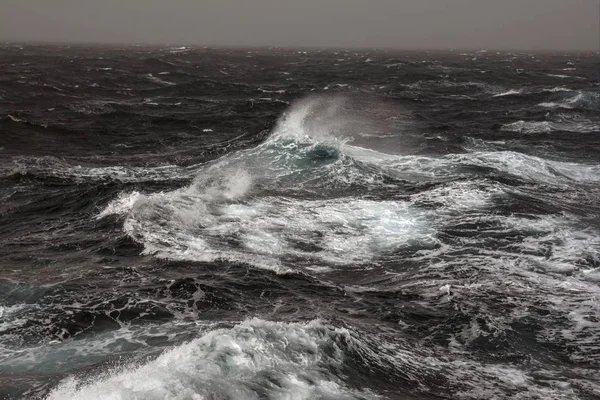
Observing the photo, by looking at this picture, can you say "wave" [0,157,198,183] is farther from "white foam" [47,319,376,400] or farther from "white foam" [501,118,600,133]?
"white foam" [501,118,600,133]

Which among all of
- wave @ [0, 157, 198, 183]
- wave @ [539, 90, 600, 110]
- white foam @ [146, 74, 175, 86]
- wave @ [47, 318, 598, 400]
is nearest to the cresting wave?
wave @ [0, 157, 198, 183]

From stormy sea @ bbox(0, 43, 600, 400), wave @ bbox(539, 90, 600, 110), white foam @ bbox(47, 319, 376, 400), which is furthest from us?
wave @ bbox(539, 90, 600, 110)

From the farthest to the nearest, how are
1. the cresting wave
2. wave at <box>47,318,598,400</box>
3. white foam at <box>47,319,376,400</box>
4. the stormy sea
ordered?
1. the cresting wave
2. the stormy sea
3. wave at <box>47,318,598,400</box>
4. white foam at <box>47,319,376,400</box>

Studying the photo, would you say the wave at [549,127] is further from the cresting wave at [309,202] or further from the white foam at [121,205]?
the white foam at [121,205]

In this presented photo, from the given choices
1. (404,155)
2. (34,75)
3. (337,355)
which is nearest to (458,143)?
(404,155)

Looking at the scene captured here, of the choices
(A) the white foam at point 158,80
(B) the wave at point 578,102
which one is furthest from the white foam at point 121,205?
(A) the white foam at point 158,80

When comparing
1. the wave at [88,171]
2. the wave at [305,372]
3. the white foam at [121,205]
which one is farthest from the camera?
the wave at [88,171]

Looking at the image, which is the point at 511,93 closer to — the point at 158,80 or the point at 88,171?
the point at 158,80

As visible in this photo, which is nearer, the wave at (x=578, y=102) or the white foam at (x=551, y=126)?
the white foam at (x=551, y=126)

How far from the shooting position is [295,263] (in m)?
16.8

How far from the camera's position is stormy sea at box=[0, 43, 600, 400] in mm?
11148

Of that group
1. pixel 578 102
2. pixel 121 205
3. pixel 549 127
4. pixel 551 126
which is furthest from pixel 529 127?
pixel 121 205

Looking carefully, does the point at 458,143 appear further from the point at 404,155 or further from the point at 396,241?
the point at 396,241

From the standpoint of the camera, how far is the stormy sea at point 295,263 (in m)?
11.1
